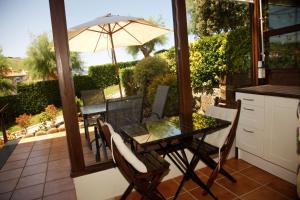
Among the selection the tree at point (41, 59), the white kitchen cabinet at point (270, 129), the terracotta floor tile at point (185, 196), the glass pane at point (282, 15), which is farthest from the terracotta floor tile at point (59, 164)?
the tree at point (41, 59)

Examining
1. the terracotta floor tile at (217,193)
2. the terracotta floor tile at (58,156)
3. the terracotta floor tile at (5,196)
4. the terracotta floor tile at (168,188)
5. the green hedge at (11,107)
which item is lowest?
the terracotta floor tile at (168,188)

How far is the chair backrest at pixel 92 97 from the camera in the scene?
4.17m

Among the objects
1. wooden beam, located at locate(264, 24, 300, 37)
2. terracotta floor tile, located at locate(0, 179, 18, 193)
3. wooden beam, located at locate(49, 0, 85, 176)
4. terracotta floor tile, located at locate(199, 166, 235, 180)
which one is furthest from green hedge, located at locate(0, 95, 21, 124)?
wooden beam, located at locate(264, 24, 300, 37)

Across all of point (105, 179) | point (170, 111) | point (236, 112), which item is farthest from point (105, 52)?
point (236, 112)

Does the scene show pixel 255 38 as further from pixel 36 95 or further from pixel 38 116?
pixel 36 95

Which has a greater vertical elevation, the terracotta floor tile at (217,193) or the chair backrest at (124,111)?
the chair backrest at (124,111)

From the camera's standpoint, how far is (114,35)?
4.11 m

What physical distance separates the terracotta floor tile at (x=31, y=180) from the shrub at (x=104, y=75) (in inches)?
148

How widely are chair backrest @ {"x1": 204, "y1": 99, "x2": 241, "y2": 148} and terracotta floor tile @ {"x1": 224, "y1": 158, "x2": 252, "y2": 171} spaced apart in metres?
0.55

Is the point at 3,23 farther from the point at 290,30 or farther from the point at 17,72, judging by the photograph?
the point at 290,30

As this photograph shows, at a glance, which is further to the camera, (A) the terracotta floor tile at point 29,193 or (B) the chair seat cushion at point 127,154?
(A) the terracotta floor tile at point 29,193

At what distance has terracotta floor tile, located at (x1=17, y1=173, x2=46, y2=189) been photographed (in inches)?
107

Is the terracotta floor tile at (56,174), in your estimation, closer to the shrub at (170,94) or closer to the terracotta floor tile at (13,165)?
the terracotta floor tile at (13,165)

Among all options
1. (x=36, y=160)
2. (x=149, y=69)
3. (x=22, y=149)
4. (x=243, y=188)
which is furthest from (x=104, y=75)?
(x=243, y=188)
